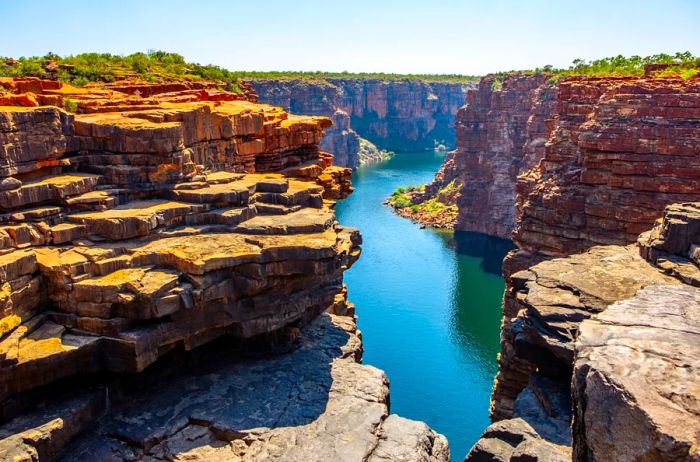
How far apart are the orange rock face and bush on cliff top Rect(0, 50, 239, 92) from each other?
309 inches

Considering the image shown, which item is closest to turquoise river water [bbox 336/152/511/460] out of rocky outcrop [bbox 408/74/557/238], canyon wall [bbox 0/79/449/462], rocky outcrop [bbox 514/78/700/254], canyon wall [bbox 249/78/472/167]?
rocky outcrop [bbox 408/74/557/238]

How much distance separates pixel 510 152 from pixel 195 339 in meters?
61.8

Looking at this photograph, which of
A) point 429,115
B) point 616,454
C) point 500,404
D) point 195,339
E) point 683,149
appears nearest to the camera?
point 616,454

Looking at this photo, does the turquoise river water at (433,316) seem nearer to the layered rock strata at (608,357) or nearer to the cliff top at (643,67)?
the layered rock strata at (608,357)

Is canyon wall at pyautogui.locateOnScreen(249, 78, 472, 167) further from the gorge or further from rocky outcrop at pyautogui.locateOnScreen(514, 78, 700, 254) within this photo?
the gorge

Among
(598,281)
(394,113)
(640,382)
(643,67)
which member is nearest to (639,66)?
(643,67)

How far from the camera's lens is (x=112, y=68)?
34.9 metres

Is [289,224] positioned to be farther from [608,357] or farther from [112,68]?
[112,68]

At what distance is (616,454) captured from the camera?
859 cm

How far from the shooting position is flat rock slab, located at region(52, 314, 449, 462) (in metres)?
15.9

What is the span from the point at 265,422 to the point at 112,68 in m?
26.1

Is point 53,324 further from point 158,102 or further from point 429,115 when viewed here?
point 429,115

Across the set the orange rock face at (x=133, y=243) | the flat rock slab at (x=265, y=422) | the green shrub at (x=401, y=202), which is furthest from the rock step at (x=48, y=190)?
the green shrub at (x=401, y=202)

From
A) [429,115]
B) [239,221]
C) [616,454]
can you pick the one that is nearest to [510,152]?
[239,221]
